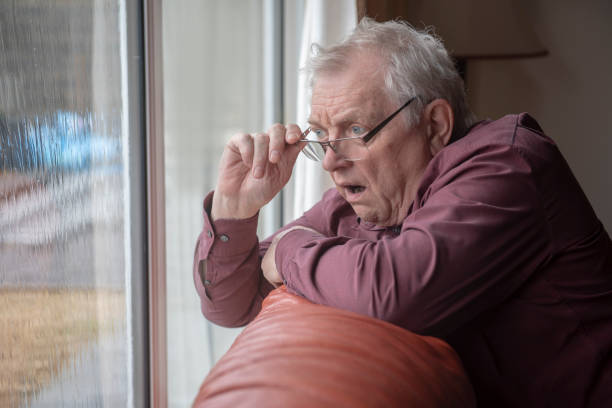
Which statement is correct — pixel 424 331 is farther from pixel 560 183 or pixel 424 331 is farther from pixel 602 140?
pixel 602 140

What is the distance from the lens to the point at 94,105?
1.32m

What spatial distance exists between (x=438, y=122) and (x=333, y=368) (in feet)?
2.51

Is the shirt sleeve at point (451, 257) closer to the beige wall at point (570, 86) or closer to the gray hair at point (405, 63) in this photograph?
the gray hair at point (405, 63)

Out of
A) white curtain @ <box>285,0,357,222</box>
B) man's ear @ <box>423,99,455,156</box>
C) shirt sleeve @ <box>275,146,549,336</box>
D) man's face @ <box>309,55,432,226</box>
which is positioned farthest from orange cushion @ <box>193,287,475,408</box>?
white curtain @ <box>285,0,357,222</box>

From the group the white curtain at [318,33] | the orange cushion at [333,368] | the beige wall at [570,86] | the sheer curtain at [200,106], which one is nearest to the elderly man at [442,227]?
the orange cushion at [333,368]

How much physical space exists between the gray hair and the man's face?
0.08 feet

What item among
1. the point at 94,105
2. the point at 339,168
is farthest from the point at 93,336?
the point at 339,168

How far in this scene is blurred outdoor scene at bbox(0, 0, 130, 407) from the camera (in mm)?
1008

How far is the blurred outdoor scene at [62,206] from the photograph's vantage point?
1.01 m

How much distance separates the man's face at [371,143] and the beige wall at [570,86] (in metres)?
1.85

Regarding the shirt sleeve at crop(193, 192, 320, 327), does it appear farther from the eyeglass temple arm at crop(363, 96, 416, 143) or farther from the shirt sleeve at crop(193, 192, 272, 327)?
the eyeglass temple arm at crop(363, 96, 416, 143)

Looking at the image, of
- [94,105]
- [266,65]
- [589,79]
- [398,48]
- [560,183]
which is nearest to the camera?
[560,183]

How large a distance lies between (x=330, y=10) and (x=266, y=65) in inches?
21.2

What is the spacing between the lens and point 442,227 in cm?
91
